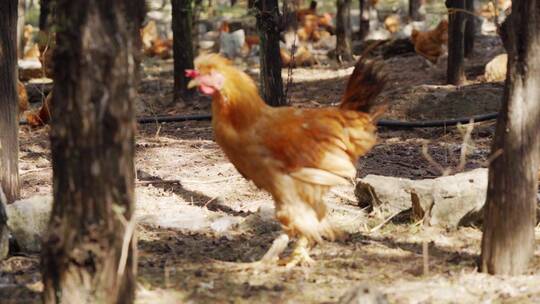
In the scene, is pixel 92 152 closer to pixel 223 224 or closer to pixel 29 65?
pixel 223 224

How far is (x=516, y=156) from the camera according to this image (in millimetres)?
5105

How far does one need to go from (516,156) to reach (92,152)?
2554 millimetres

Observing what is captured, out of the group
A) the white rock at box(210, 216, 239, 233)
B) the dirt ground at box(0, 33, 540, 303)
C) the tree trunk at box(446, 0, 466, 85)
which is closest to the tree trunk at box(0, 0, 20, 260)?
the dirt ground at box(0, 33, 540, 303)

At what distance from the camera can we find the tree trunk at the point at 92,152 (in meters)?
3.85

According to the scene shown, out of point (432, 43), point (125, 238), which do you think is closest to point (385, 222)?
point (125, 238)

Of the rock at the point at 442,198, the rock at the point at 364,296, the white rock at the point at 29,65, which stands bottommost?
the rock at the point at 442,198

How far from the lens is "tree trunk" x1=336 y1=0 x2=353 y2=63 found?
18.9 meters

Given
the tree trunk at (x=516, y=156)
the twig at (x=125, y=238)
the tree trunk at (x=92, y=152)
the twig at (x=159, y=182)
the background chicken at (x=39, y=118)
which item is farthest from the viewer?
the background chicken at (x=39, y=118)

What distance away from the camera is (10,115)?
7086mm

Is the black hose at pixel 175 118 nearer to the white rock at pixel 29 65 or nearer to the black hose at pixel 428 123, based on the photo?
the black hose at pixel 428 123

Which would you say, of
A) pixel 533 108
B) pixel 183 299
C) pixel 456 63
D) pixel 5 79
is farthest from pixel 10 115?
pixel 456 63

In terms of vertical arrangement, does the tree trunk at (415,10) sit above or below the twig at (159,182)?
above

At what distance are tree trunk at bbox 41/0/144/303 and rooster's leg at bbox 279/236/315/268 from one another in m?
1.69

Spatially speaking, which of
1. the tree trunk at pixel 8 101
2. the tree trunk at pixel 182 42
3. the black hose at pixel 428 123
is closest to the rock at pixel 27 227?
the tree trunk at pixel 8 101
